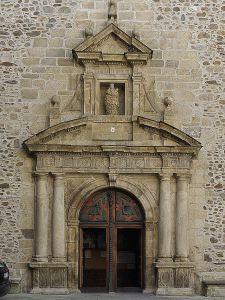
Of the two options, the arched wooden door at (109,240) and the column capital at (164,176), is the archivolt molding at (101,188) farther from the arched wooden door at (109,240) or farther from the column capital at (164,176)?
the column capital at (164,176)

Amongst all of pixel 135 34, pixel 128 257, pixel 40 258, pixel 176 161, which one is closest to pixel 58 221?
pixel 40 258

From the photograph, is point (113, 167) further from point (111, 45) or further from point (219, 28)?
point (219, 28)

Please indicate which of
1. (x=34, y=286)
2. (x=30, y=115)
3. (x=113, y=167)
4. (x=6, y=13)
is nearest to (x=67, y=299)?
(x=34, y=286)

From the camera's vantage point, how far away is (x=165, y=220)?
45.7ft

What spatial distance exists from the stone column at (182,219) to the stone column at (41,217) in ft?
9.03

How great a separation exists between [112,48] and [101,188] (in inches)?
119

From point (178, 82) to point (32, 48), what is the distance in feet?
10.6

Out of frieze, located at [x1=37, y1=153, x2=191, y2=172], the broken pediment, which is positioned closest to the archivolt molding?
frieze, located at [x1=37, y1=153, x2=191, y2=172]

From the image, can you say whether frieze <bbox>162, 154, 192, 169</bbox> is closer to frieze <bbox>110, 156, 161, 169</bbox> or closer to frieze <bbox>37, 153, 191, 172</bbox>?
frieze <bbox>37, 153, 191, 172</bbox>

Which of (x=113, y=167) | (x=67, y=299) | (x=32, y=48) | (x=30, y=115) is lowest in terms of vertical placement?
(x=67, y=299)

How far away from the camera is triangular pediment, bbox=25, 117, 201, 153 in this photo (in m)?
13.9

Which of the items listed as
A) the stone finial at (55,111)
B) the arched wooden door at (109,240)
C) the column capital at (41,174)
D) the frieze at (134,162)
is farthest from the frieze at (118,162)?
the stone finial at (55,111)

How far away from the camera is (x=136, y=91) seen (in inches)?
563

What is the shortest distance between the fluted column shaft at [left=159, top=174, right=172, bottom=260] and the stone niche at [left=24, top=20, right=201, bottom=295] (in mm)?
Answer: 21
